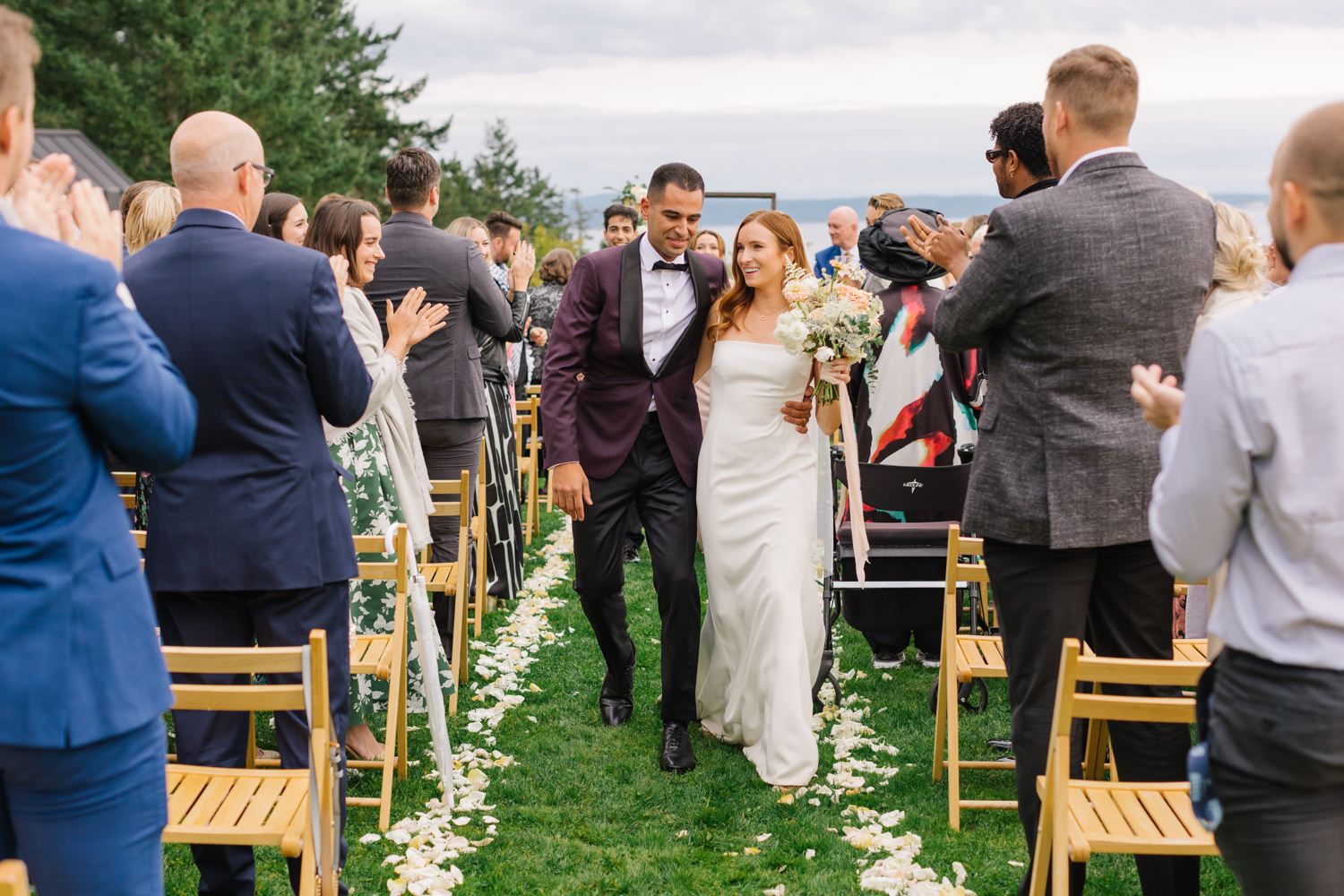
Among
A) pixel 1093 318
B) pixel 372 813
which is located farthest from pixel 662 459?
pixel 1093 318

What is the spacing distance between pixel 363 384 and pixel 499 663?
3.85 metres

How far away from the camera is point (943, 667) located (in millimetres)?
5539

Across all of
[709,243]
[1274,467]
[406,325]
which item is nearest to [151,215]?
[406,325]

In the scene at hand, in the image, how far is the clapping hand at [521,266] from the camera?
8.75 meters

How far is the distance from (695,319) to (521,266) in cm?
322

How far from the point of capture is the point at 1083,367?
368 cm

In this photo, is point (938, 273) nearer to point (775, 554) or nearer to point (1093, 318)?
point (775, 554)

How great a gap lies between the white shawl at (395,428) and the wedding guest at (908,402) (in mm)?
2380

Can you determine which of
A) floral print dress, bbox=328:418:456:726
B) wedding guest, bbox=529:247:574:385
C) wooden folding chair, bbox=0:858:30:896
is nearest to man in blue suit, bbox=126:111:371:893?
floral print dress, bbox=328:418:456:726

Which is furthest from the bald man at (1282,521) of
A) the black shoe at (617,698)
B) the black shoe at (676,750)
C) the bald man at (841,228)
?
the bald man at (841,228)

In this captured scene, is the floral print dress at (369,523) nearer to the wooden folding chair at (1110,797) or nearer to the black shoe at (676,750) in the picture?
the black shoe at (676,750)

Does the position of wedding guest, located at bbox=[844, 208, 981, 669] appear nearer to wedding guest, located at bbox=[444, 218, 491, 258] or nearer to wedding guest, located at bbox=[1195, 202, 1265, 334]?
wedding guest, located at bbox=[1195, 202, 1265, 334]

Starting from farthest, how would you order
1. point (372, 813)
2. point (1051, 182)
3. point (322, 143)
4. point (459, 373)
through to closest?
point (322, 143), point (459, 373), point (372, 813), point (1051, 182)

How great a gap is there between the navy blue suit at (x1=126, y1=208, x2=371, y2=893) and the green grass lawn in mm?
1064
